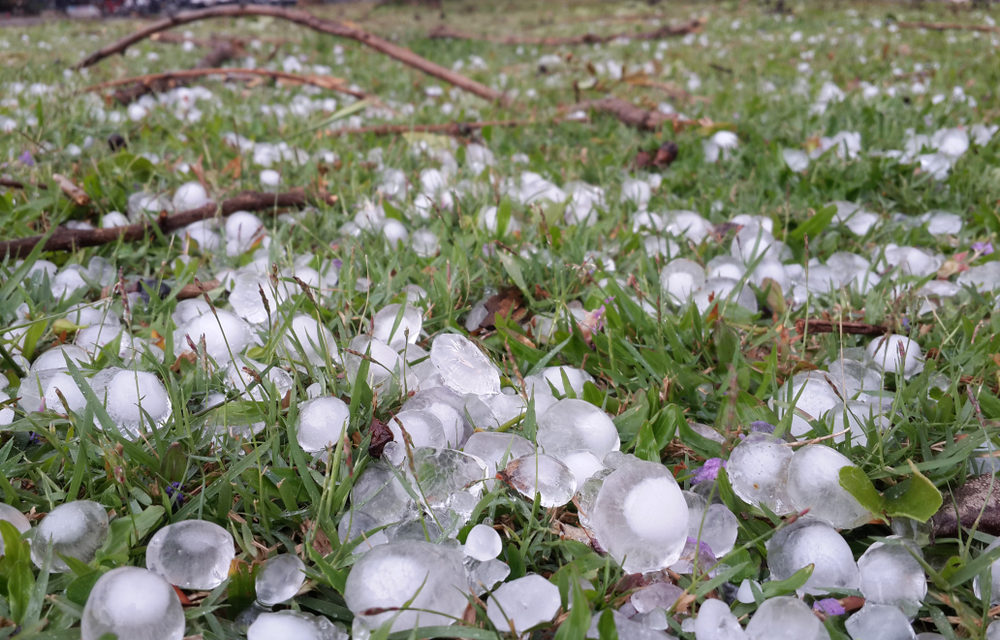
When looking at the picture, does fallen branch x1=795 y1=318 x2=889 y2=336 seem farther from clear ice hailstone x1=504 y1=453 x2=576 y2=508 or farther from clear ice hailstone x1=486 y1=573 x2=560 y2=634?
clear ice hailstone x1=486 y1=573 x2=560 y2=634

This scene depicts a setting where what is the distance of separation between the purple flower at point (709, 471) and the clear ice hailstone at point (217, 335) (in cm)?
94

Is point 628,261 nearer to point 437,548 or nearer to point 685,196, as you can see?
point 685,196

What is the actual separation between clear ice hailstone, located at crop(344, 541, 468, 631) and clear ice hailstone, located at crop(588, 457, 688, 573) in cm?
24

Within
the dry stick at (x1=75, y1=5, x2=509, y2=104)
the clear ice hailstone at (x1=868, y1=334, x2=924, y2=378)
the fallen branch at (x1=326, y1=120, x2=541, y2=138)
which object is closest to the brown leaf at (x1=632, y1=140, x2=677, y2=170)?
the fallen branch at (x1=326, y1=120, x2=541, y2=138)

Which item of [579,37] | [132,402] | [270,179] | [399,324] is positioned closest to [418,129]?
Answer: [270,179]

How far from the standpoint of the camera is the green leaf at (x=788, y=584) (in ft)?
3.18

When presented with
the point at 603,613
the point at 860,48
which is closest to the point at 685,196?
the point at 603,613

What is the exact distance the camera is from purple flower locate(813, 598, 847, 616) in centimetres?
95

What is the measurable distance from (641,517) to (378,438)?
44 centimetres

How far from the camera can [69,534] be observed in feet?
3.24

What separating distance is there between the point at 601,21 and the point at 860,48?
13.5 ft

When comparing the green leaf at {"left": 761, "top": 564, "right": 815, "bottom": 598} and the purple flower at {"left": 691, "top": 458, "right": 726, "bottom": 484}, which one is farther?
the purple flower at {"left": 691, "top": 458, "right": 726, "bottom": 484}

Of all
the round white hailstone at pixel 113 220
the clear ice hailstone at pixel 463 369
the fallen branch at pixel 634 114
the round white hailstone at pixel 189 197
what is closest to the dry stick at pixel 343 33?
the fallen branch at pixel 634 114

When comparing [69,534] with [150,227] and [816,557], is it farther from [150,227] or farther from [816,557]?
[150,227]
